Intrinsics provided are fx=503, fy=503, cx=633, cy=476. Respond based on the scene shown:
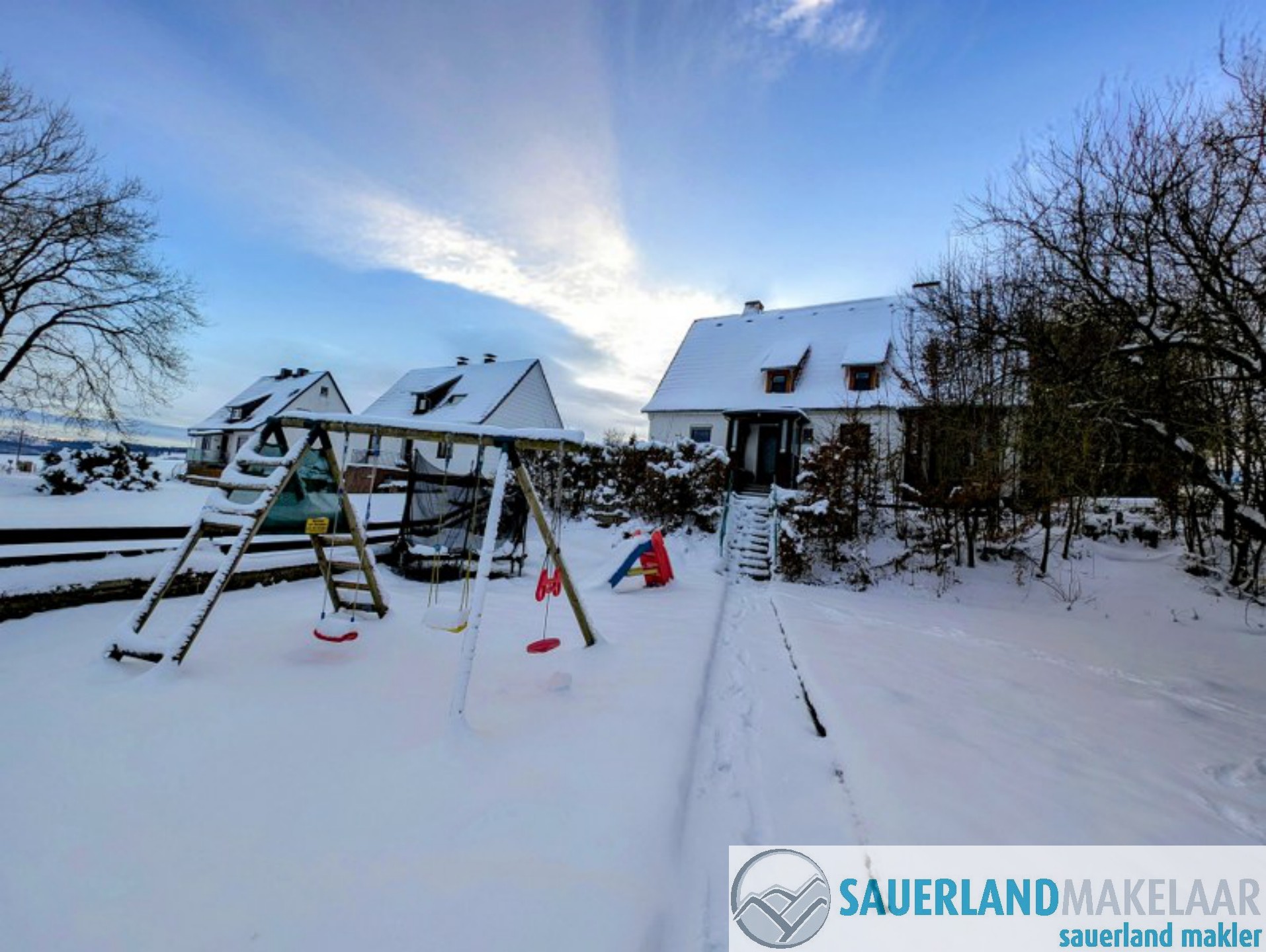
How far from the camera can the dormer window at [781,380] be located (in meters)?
19.2

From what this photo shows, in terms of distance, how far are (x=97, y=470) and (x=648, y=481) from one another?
16.4m

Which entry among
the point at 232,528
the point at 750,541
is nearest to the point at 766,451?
the point at 750,541

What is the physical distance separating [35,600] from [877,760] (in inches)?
247

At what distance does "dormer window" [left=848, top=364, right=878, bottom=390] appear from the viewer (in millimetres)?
17734

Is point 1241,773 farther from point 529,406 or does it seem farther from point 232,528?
point 529,406

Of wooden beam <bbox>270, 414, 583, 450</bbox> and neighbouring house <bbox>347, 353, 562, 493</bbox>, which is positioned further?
neighbouring house <bbox>347, 353, 562, 493</bbox>

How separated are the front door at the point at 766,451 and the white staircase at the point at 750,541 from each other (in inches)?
212

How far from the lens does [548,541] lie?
3816 mm

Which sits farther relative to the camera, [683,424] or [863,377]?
[683,424]

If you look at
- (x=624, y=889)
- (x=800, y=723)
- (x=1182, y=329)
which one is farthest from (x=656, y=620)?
(x=1182, y=329)

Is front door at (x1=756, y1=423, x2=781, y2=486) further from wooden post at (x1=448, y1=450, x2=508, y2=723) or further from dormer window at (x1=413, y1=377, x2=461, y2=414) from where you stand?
dormer window at (x1=413, y1=377, x2=461, y2=414)

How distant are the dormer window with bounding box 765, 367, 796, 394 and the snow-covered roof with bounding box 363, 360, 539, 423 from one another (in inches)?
496

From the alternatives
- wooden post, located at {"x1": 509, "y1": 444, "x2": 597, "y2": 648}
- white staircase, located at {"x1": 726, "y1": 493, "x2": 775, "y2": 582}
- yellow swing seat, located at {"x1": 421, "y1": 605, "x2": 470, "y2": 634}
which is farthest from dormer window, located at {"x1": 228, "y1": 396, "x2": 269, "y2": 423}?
yellow swing seat, located at {"x1": 421, "y1": 605, "x2": 470, "y2": 634}

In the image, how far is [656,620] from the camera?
18.9ft
